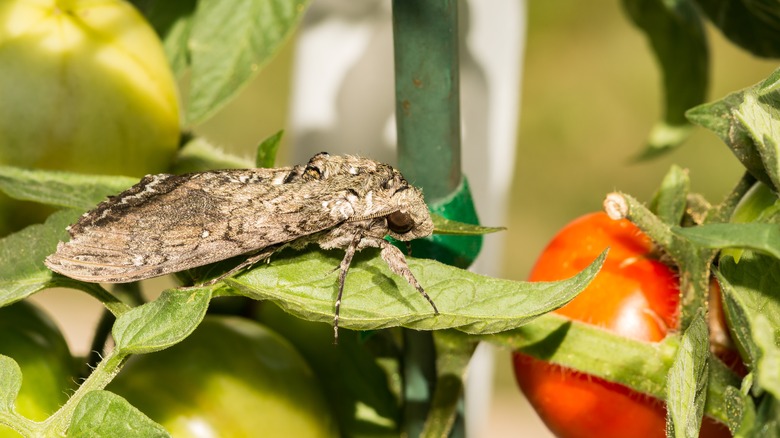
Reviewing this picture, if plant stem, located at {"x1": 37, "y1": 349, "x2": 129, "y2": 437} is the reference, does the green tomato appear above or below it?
below

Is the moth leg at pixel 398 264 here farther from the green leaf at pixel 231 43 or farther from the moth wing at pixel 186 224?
the green leaf at pixel 231 43

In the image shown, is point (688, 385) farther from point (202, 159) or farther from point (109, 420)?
point (202, 159)

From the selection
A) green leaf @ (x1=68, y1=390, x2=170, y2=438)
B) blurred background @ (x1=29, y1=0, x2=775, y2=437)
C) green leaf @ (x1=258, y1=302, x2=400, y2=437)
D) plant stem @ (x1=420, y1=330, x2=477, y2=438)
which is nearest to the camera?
green leaf @ (x1=68, y1=390, x2=170, y2=438)

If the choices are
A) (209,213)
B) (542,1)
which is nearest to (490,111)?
(209,213)

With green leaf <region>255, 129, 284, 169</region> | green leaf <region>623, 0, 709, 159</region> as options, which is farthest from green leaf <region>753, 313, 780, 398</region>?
green leaf <region>623, 0, 709, 159</region>

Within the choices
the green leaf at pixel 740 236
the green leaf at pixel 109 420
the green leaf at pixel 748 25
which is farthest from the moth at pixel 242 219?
the green leaf at pixel 748 25

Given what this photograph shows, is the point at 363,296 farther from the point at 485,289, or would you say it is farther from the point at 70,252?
the point at 70,252

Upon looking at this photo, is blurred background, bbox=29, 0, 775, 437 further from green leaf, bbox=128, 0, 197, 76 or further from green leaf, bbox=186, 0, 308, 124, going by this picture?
green leaf, bbox=186, 0, 308, 124
